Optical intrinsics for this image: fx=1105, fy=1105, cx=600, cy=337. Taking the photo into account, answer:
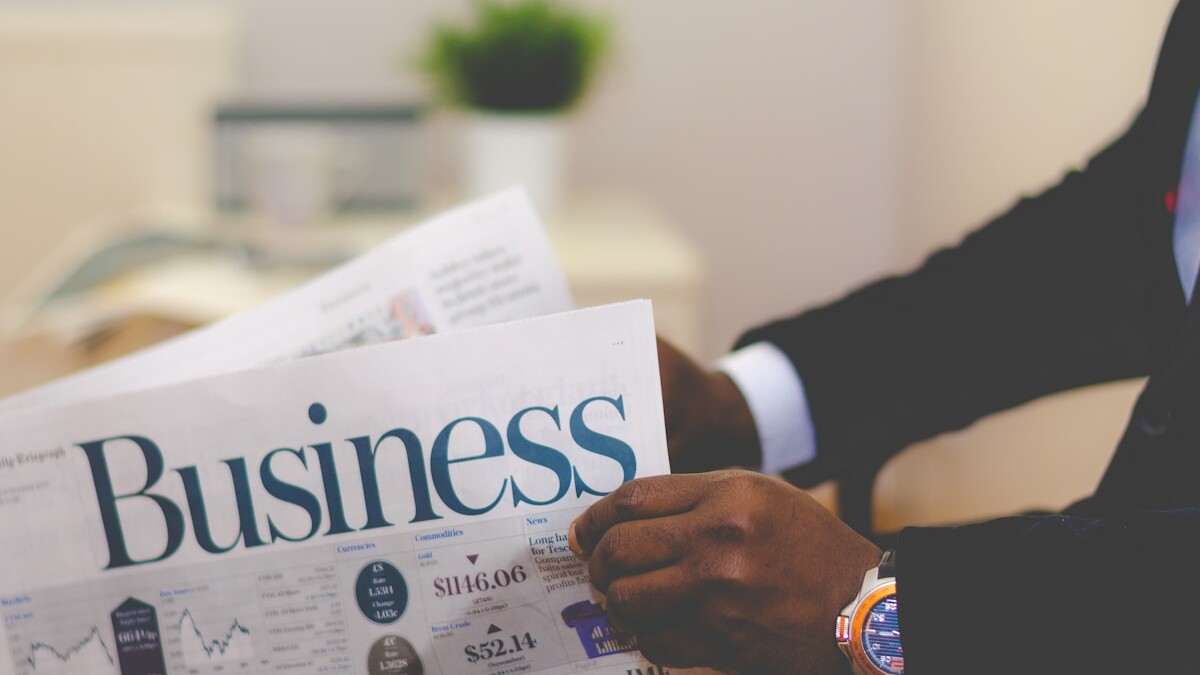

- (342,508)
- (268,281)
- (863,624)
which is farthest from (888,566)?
(268,281)

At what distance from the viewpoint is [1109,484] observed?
2.05 feet

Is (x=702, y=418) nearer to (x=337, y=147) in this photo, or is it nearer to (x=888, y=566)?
(x=888, y=566)

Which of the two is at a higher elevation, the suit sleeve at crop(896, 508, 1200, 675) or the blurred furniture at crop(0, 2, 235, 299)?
the blurred furniture at crop(0, 2, 235, 299)

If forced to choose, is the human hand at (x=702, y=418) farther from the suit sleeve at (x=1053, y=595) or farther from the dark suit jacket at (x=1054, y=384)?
the suit sleeve at (x=1053, y=595)

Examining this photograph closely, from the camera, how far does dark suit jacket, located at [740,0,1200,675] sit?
1.48 feet

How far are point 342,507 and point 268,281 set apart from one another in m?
0.92

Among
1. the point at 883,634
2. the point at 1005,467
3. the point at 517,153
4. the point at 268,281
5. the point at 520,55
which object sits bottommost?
the point at 1005,467

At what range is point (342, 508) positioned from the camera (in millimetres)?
513

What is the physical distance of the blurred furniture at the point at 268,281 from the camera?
43.9 inches

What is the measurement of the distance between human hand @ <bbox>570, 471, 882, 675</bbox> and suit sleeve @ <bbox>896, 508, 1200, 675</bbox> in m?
0.03

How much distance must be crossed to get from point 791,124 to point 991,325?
125 cm

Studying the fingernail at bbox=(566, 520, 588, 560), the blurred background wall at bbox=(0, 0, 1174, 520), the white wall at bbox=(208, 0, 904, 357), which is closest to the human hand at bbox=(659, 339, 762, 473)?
the fingernail at bbox=(566, 520, 588, 560)

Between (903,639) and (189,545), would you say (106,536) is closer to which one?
(189,545)

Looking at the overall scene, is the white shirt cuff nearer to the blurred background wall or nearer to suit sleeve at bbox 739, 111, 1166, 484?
suit sleeve at bbox 739, 111, 1166, 484
